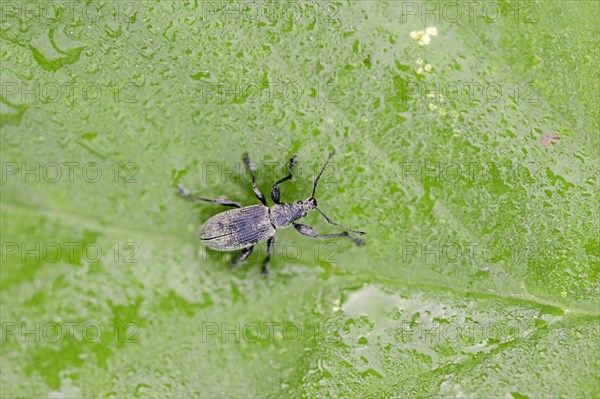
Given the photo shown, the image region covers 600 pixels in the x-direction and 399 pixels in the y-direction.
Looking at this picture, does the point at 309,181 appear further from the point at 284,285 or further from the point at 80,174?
the point at 80,174

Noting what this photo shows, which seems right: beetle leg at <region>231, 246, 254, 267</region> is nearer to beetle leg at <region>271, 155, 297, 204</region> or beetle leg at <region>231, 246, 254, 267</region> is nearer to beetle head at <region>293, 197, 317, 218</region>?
beetle leg at <region>271, 155, 297, 204</region>

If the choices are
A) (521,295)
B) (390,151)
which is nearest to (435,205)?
(390,151)

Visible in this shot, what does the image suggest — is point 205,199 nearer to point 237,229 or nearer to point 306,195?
point 237,229

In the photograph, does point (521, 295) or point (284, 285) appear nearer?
point (521, 295)

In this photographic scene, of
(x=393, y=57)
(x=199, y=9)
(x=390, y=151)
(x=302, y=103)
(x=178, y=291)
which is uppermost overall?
(x=199, y=9)

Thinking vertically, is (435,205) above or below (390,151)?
below
